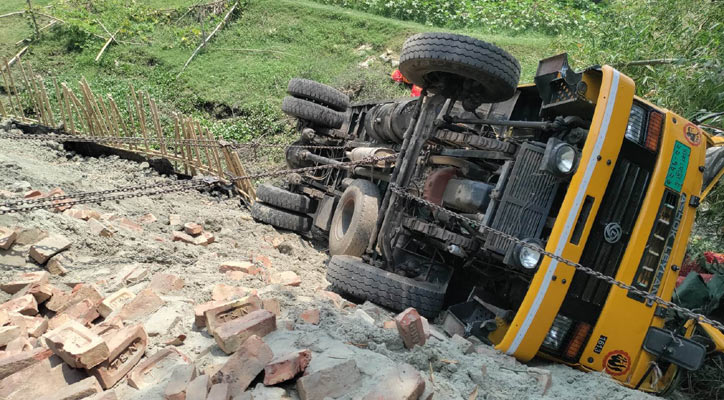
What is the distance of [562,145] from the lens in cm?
329

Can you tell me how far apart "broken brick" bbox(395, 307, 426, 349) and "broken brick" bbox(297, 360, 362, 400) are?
0.59 meters

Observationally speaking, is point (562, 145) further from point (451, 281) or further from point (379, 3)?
point (379, 3)

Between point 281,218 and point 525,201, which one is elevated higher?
point 525,201

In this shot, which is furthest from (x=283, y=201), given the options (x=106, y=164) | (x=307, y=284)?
(x=106, y=164)

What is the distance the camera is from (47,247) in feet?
12.2

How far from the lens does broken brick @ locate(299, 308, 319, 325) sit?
10.00 feet

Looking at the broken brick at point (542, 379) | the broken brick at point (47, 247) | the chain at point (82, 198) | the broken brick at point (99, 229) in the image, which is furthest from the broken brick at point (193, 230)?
the broken brick at point (542, 379)

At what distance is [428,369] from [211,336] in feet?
3.91

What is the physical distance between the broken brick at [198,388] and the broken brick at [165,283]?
4.36 feet

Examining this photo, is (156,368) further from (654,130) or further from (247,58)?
(247,58)

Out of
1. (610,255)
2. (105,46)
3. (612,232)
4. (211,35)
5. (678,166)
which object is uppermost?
(211,35)

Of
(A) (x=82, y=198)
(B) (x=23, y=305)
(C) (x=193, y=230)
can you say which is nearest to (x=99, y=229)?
(A) (x=82, y=198)

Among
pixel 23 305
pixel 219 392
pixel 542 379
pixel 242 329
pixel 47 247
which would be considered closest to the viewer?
pixel 219 392

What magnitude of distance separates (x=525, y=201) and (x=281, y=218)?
3744 millimetres
